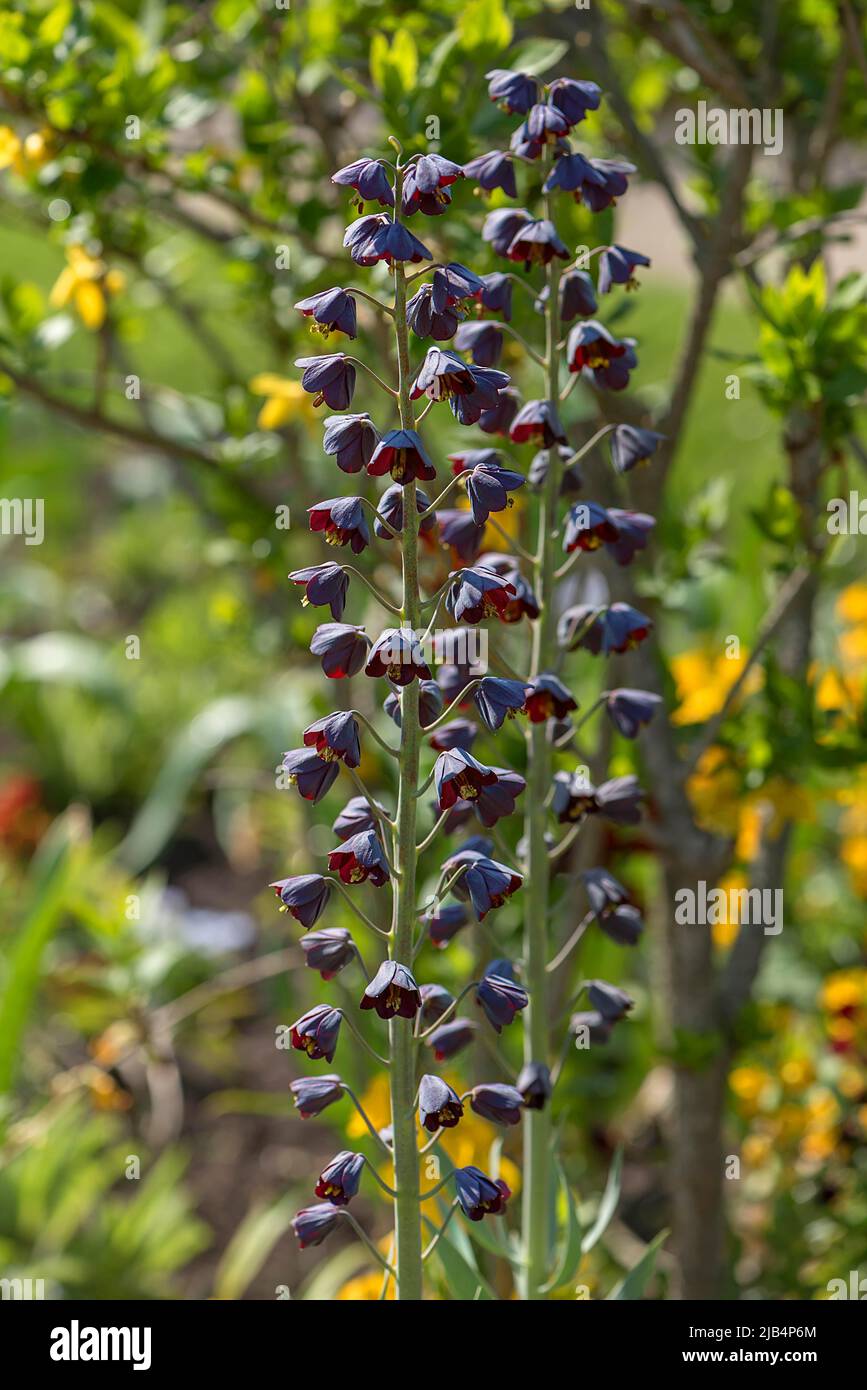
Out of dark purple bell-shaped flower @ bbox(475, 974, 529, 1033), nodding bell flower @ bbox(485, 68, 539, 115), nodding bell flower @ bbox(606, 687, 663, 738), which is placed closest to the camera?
dark purple bell-shaped flower @ bbox(475, 974, 529, 1033)

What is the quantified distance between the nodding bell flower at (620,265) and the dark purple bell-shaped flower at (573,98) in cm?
11

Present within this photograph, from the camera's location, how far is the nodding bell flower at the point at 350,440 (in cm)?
105

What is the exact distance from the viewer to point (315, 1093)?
1.15 m

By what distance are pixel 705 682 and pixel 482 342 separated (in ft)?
4.89

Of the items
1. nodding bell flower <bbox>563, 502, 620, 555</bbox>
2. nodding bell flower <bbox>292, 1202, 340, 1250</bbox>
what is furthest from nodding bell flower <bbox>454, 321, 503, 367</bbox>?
nodding bell flower <bbox>292, 1202, 340, 1250</bbox>

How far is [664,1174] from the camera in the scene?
2.71 metres

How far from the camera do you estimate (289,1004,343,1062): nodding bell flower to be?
108cm

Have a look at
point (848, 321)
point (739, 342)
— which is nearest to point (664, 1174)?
point (848, 321)

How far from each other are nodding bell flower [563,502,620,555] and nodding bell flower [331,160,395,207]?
0.96ft

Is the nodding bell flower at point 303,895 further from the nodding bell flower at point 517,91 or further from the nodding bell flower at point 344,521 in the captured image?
the nodding bell flower at point 517,91

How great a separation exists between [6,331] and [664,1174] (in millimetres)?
1868

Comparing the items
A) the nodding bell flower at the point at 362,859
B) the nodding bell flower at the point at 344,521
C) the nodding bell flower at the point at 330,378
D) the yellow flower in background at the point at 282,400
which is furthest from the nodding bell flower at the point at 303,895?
the yellow flower in background at the point at 282,400

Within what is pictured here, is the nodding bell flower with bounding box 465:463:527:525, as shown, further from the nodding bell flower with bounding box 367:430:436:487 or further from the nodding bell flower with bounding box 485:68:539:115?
the nodding bell flower with bounding box 485:68:539:115

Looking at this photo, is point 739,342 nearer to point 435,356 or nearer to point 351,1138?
point 351,1138
